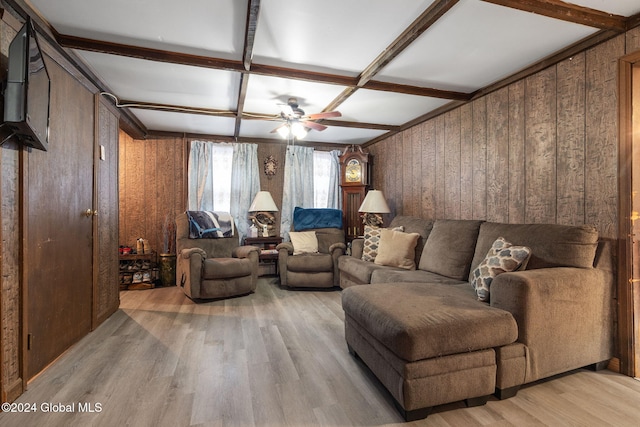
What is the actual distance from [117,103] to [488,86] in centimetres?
371

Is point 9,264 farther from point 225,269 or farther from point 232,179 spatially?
point 232,179

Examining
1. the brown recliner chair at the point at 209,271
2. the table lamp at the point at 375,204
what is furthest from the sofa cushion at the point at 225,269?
the table lamp at the point at 375,204

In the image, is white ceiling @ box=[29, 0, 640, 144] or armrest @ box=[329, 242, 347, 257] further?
armrest @ box=[329, 242, 347, 257]

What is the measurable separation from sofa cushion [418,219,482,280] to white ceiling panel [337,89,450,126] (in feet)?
4.46

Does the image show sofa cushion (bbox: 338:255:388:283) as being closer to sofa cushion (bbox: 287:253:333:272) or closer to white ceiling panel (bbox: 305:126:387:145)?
sofa cushion (bbox: 287:253:333:272)

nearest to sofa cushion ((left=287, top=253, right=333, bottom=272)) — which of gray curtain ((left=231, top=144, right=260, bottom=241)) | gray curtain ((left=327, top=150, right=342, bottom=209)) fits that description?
gray curtain ((left=231, top=144, right=260, bottom=241))

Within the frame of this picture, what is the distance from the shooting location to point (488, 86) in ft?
9.57

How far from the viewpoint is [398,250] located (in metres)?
3.24

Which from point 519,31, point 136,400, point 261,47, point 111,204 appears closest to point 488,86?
point 519,31

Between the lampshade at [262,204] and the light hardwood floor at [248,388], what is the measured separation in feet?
6.81

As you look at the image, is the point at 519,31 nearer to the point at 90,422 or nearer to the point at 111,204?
the point at 90,422

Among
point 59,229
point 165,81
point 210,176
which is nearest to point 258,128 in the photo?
point 210,176

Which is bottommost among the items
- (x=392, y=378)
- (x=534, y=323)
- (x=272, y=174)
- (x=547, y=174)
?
(x=392, y=378)

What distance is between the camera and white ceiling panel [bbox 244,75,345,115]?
2865 millimetres
